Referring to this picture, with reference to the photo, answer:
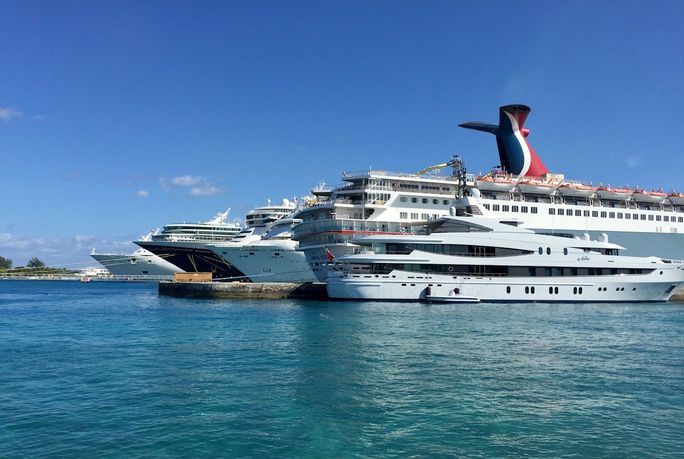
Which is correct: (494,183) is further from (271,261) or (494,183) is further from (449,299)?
(271,261)

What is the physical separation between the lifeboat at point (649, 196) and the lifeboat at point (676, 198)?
0.60 m

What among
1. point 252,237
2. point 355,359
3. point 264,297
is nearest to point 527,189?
point 264,297

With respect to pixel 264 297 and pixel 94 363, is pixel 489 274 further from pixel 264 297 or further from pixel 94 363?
pixel 94 363

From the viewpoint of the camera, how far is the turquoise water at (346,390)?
1029cm

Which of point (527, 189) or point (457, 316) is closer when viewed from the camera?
point (457, 316)

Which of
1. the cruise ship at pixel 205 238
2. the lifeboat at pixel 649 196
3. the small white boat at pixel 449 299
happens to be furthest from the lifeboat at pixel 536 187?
the cruise ship at pixel 205 238

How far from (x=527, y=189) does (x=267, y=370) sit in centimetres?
4239

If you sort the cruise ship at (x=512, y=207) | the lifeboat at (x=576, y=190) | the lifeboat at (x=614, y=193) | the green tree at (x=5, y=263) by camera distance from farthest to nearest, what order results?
the green tree at (x=5, y=263), the lifeboat at (x=614, y=193), the lifeboat at (x=576, y=190), the cruise ship at (x=512, y=207)

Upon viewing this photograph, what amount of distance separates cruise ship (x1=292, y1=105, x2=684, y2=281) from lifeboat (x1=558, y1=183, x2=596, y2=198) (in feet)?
0.29

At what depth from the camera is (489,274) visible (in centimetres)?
3644

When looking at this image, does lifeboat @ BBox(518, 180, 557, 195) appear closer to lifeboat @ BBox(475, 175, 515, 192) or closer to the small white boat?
lifeboat @ BBox(475, 175, 515, 192)

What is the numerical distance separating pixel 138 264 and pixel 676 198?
7191 centimetres

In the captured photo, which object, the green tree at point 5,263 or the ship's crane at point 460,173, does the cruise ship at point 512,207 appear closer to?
the ship's crane at point 460,173

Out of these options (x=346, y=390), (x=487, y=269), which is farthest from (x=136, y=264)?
(x=346, y=390)
